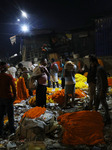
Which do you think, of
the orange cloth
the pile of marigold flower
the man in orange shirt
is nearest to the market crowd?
the man in orange shirt

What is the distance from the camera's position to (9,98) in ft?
13.3

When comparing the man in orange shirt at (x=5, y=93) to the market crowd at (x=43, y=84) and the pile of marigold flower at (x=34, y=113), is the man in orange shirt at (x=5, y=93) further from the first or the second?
the pile of marigold flower at (x=34, y=113)

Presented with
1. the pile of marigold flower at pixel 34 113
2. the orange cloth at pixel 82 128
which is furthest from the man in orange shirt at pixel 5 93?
the orange cloth at pixel 82 128

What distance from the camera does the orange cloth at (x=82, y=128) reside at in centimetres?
340

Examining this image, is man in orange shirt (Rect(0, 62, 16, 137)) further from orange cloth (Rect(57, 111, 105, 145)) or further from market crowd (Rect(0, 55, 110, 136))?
orange cloth (Rect(57, 111, 105, 145))

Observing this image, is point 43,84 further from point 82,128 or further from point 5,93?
point 82,128

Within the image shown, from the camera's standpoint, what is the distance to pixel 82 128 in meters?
3.67

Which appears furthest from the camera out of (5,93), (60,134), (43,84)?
(43,84)

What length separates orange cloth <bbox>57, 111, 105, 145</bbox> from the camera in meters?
3.40

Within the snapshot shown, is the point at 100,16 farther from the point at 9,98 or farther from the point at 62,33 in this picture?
the point at 9,98

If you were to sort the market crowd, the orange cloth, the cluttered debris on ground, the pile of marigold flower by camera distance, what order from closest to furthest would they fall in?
the cluttered debris on ground
the orange cloth
the pile of marigold flower
the market crowd

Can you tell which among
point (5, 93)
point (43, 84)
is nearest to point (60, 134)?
point (5, 93)

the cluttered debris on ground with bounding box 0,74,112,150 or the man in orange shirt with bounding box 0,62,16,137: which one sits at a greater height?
the man in orange shirt with bounding box 0,62,16,137

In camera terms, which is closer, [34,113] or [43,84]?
[34,113]
